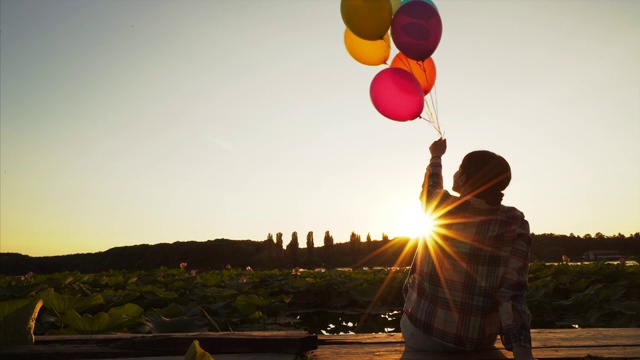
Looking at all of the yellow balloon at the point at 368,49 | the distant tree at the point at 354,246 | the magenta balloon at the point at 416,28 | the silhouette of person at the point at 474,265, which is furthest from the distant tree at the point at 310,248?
the silhouette of person at the point at 474,265

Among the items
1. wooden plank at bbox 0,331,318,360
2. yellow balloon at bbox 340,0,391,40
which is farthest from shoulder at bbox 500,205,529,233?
yellow balloon at bbox 340,0,391,40

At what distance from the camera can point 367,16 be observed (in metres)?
2.82

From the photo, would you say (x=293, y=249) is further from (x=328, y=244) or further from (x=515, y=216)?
(x=515, y=216)

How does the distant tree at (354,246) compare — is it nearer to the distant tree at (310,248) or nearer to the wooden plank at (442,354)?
the distant tree at (310,248)

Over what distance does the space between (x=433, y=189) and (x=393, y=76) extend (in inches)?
34.4

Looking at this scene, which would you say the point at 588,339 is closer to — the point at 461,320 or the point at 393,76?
the point at 461,320

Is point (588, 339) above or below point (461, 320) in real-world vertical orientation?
below

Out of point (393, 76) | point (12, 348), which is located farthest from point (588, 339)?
point (12, 348)

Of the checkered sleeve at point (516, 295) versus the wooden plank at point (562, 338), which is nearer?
the checkered sleeve at point (516, 295)

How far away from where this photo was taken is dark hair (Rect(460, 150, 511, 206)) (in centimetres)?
196

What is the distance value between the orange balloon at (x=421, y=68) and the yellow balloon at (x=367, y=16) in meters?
0.26

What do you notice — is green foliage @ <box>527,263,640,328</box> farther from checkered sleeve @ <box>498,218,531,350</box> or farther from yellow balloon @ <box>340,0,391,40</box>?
yellow balloon @ <box>340,0,391,40</box>

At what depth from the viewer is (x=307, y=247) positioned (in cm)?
2841

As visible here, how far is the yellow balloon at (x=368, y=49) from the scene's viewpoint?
3.18 metres
